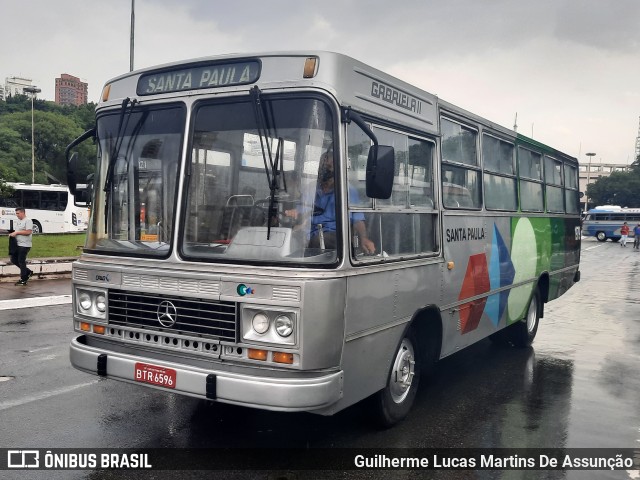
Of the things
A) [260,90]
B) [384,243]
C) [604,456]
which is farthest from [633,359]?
[260,90]

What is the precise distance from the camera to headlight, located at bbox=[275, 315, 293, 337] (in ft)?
14.0

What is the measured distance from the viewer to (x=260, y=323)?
4.36 meters

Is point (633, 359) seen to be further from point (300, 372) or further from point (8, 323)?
point (8, 323)

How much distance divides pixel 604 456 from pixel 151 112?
4.61 meters

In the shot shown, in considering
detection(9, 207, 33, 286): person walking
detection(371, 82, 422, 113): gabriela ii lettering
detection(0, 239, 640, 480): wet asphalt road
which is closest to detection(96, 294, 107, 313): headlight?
detection(0, 239, 640, 480): wet asphalt road

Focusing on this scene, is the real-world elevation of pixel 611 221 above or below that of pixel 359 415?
above

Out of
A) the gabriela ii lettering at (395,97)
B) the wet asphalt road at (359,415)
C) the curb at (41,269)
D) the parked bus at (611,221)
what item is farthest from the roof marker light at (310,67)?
the parked bus at (611,221)

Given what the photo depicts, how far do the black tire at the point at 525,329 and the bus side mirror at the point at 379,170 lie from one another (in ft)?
17.8

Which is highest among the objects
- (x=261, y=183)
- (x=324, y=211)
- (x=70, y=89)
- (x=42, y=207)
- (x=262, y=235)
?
(x=70, y=89)

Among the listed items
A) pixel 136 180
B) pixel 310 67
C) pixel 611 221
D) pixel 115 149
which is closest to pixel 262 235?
pixel 310 67

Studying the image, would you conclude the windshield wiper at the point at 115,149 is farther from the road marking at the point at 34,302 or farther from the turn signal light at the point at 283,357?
the road marking at the point at 34,302

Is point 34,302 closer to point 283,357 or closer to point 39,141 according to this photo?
point 283,357

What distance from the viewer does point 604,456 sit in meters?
5.11

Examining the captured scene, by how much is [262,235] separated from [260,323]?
2.06 ft
